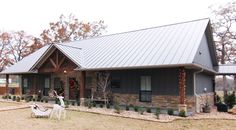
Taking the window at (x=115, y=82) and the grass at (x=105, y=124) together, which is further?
the window at (x=115, y=82)

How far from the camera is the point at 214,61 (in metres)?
22.0

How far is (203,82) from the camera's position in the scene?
18844 millimetres

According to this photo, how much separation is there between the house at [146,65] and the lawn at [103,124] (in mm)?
2557

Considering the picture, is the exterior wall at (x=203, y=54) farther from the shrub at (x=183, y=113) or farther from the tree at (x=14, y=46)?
the tree at (x=14, y=46)

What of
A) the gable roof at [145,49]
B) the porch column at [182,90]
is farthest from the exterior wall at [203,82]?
the porch column at [182,90]

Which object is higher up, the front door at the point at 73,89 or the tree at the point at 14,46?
the tree at the point at 14,46

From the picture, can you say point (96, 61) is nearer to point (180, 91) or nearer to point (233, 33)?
point (180, 91)

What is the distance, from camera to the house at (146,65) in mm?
15492

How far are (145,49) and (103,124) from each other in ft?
24.6

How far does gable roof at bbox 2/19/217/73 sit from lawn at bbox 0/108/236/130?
3.31 metres

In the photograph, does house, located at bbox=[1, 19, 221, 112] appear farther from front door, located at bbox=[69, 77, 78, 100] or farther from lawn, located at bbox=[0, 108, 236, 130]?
lawn, located at bbox=[0, 108, 236, 130]

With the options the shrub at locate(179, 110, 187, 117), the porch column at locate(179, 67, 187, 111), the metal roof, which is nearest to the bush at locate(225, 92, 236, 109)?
Answer: the metal roof

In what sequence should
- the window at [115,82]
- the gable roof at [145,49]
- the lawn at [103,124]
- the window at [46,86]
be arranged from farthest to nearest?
the window at [46,86]
the window at [115,82]
the gable roof at [145,49]
the lawn at [103,124]

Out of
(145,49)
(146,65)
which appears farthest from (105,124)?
(145,49)
